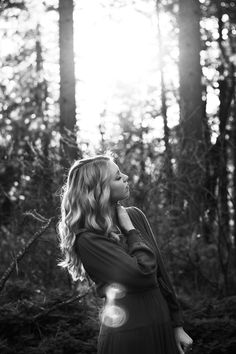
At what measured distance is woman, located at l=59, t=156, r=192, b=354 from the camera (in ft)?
9.86

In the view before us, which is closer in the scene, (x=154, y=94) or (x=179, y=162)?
(x=179, y=162)

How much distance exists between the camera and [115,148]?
24.8ft

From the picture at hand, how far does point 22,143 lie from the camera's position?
50.4 feet

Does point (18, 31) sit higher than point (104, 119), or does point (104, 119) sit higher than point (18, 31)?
point (18, 31)

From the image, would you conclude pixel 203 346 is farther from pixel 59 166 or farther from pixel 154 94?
pixel 154 94

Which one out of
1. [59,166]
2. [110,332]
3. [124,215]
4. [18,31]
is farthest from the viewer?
[18,31]

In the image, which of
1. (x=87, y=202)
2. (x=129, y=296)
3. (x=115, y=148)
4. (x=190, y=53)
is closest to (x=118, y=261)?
(x=129, y=296)

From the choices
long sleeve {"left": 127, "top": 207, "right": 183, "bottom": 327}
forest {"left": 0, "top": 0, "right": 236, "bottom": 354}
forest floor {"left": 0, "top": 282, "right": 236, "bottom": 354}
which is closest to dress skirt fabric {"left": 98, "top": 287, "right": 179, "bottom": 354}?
long sleeve {"left": 127, "top": 207, "right": 183, "bottom": 327}

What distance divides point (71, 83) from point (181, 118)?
9.38ft

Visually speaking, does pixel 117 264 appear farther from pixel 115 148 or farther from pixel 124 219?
pixel 115 148

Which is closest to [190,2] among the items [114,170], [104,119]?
[104,119]

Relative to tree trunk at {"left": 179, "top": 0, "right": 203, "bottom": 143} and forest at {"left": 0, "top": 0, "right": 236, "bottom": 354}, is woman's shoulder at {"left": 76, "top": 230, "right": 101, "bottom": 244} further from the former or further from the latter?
tree trunk at {"left": 179, "top": 0, "right": 203, "bottom": 143}

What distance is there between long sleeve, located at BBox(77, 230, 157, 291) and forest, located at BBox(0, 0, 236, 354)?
1347 mm

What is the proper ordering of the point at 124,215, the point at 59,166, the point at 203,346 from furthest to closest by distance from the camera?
the point at 59,166, the point at 203,346, the point at 124,215
